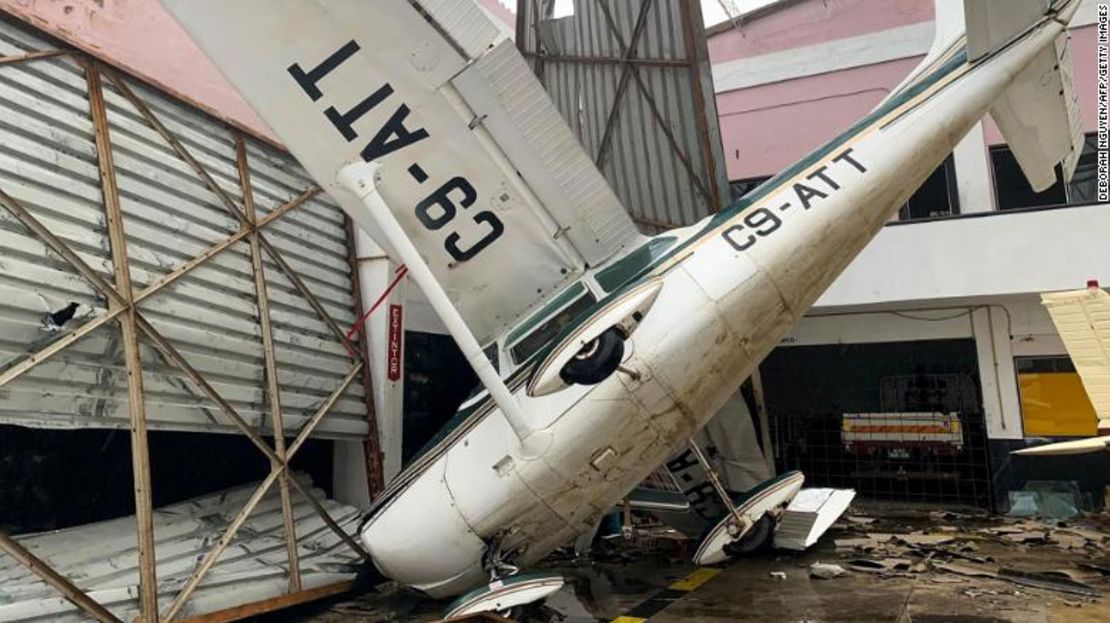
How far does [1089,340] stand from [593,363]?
6476 mm

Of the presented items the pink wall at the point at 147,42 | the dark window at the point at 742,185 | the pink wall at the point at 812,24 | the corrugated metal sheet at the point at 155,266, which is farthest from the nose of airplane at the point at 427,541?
the pink wall at the point at 812,24

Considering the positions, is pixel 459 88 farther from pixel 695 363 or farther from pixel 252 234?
pixel 252 234

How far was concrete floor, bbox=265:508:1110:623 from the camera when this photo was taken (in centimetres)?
473

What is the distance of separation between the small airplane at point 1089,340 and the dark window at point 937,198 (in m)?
3.33

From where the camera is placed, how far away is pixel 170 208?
598 centimetres

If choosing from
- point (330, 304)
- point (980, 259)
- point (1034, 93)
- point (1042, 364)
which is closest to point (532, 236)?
point (330, 304)

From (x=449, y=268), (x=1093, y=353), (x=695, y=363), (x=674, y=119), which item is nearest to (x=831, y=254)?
(x=695, y=363)

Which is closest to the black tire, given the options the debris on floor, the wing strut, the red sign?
the wing strut

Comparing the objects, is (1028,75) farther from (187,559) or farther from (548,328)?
(187,559)

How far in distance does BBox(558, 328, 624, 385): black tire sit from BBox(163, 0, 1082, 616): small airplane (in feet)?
0.04

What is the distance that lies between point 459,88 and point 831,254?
271 centimetres

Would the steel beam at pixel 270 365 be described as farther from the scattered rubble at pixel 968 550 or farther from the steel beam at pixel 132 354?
the scattered rubble at pixel 968 550

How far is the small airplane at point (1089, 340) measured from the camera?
7.25 meters

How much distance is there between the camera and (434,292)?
429cm
